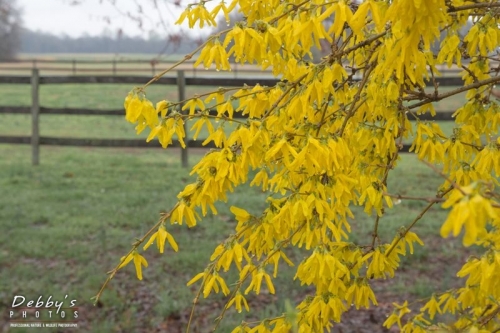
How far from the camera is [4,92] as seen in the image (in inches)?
768

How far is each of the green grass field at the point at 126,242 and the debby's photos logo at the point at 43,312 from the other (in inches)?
2.6

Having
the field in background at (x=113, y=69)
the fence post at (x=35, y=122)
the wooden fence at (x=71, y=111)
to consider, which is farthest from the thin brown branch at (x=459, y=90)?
the field in background at (x=113, y=69)

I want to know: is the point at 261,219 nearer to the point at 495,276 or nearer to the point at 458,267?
the point at 495,276

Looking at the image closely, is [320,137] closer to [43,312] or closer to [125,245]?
[43,312]

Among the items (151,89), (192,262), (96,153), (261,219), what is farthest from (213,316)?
(151,89)

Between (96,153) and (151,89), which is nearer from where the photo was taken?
(96,153)

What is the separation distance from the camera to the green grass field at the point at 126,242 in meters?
4.29

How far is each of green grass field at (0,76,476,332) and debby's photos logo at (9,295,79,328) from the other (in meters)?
0.07

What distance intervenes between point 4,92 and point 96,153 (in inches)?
429

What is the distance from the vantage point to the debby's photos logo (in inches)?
157

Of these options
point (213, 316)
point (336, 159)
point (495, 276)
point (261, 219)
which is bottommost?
point (213, 316)

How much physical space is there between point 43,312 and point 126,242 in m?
1.35

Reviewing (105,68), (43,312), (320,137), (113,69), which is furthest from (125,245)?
(105,68)

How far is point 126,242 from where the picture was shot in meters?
5.36
